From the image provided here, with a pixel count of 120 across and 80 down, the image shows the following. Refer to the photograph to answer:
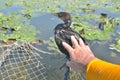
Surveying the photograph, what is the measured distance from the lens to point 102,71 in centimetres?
138

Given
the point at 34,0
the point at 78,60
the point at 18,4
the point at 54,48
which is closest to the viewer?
the point at 78,60

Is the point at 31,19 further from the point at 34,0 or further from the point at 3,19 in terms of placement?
the point at 34,0

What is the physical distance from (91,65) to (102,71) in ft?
0.36

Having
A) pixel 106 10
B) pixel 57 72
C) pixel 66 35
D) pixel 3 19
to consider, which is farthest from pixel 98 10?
pixel 66 35

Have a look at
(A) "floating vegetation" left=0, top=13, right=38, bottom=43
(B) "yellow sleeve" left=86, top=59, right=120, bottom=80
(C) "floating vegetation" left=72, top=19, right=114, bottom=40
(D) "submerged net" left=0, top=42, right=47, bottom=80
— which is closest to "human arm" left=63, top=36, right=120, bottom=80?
(B) "yellow sleeve" left=86, top=59, right=120, bottom=80

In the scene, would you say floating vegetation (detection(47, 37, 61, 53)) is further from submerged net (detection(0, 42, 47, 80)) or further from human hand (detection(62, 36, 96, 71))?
human hand (detection(62, 36, 96, 71))

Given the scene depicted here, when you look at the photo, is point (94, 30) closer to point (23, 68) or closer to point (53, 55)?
point (53, 55)

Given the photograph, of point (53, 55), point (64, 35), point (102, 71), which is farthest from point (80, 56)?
point (53, 55)

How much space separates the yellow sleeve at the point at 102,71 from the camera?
1308mm

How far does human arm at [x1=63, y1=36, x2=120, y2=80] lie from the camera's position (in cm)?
133

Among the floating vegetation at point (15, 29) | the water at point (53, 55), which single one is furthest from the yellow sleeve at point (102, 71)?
the floating vegetation at point (15, 29)

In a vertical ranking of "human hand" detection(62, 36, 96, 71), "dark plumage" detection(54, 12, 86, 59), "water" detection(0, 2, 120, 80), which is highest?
"human hand" detection(62, 36, 96, 71)

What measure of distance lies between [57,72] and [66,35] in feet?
11.3

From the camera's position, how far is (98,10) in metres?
10.8
